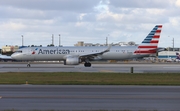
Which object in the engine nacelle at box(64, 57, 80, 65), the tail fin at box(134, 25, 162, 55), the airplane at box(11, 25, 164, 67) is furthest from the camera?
the tail fin at box(134, 25, 162, 55)

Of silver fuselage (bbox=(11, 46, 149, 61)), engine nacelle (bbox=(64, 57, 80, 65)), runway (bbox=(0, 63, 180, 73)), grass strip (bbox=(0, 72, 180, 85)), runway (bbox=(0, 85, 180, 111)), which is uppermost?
silver fuselage (bbox=(11, 46, 149, 61))

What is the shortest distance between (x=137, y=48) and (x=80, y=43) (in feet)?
218

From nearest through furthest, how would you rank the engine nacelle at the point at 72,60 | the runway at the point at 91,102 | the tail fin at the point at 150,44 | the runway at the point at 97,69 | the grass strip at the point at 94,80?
the runway at the point at 91,102 < the grass strip at the point at 94,80 < the runway at the point at 97,69 < the engine nacelle at the point at 72,60 < the tail fin at the point at 150,44

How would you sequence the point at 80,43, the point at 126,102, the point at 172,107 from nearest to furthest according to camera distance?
the point at 172,107 < the point at 126,102 < the point at 80,43

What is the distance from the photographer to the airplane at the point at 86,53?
169ft

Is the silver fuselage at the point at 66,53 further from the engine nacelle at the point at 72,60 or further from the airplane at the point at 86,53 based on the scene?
the engine nacelle at the point at 72,60

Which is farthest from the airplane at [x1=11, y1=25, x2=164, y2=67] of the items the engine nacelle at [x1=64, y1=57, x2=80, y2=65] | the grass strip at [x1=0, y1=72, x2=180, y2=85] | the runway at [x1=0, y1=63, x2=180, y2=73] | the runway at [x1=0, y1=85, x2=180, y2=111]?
the runway at [x1=0, y1=85, x2=180, y2=111]

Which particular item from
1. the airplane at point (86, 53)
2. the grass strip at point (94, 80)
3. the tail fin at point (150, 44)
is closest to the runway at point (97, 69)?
the airplane at point (86, 53)

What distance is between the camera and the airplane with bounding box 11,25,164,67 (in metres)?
51.7

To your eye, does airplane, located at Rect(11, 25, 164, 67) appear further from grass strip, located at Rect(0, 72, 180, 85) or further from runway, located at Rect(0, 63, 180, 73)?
grass strip, located at Rect(0, 72, 180, 85)

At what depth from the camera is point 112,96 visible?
17.0m

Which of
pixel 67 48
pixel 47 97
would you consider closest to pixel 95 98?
pixel 47 97

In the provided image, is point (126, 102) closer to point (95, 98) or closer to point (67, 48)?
point (95, 98)

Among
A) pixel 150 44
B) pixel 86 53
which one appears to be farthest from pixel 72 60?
pixel 150 44
